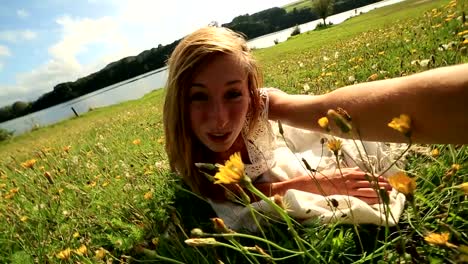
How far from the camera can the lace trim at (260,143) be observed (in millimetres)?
2863

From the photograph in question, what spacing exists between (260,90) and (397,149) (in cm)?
107

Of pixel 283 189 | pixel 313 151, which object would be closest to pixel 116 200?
pixel 283 189

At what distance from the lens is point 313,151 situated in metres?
3.34

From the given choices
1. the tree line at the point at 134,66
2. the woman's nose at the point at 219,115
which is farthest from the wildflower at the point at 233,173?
the tree line at the point at 134,66

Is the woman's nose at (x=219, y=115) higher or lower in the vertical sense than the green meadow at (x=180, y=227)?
higher

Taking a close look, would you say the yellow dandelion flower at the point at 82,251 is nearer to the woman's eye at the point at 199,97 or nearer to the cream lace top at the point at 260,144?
the woman's eye at the point at 199,97

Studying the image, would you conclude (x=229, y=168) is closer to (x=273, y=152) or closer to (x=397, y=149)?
(x=397, y=149)

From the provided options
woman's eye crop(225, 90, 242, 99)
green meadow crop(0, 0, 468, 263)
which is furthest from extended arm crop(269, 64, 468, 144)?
woman's eye crop(225, 90, 242, 99)

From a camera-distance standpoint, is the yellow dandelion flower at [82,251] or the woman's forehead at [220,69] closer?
the yellow dandelion flower at [82,251]

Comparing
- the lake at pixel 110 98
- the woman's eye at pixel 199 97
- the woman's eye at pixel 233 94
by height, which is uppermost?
the woman's eye at pixel 199 97

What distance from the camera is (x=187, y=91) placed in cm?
244

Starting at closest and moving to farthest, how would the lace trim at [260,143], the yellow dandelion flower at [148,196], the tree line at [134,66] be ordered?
the yellow dandelion flower at [148,196] → the lace trim at [260,143] → the tree line at [134,66]

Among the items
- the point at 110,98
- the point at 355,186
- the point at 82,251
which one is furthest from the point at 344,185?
the point at 110,98

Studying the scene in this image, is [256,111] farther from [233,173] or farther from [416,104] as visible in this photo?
[233,173]
